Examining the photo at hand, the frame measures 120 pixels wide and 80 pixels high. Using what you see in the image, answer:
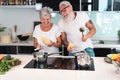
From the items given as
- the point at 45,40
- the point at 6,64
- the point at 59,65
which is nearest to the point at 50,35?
the point at 45,40

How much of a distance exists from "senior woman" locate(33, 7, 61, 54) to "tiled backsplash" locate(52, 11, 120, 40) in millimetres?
1584

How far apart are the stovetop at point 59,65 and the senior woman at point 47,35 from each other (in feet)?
1.11

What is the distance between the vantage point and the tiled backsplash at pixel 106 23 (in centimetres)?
407

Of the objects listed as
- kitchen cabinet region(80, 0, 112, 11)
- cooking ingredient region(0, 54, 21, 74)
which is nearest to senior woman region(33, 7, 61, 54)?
cooking ingredient region(0, 54, 21, 74)

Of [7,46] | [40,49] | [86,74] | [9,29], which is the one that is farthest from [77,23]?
[9,29]

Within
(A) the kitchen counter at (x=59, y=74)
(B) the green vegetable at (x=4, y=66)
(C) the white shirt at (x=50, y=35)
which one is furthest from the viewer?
(C) the white shirt at (x=50, y=35)

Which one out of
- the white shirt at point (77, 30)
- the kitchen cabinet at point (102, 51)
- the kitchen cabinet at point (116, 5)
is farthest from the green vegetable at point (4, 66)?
the kitchen cabinet at point (116, 5)

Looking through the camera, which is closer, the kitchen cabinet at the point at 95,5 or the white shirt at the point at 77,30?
the white shirt at the point at 77,30

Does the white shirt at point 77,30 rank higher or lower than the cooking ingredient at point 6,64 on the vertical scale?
higher

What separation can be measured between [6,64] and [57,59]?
1.88 ft

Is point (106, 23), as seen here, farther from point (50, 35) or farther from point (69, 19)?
point (50, 35)

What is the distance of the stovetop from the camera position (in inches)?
76.8

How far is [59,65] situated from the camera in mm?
2045

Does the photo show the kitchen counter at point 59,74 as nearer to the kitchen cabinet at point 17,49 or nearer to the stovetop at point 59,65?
the stovetop at point 59,65
